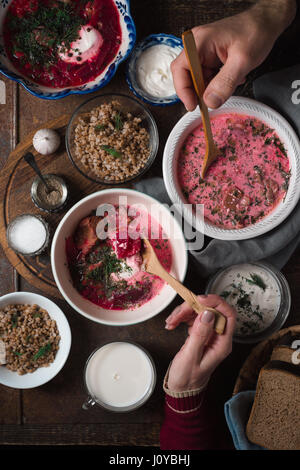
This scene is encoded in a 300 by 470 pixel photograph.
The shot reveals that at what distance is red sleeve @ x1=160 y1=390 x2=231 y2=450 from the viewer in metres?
1.92

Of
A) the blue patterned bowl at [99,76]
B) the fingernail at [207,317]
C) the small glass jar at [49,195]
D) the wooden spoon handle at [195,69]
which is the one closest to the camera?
the wooden spoon handle at [195,69]

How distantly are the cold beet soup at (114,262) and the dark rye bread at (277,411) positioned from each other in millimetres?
667

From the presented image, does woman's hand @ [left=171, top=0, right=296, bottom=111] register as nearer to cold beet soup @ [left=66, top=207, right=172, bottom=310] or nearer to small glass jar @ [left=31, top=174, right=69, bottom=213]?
cold beet soup @ [left=66, top=207, right=172, bottom=310]

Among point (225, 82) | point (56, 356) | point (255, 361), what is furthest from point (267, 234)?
point (56, 356)

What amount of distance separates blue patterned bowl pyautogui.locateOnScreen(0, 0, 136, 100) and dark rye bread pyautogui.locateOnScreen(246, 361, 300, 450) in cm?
149

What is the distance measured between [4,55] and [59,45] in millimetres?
252

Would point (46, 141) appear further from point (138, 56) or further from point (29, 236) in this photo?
point (138, 56)

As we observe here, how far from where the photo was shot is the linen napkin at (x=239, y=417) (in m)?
1.93

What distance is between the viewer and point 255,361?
6.55 feet

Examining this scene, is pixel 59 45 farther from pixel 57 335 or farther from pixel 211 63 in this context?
pixel 57 335

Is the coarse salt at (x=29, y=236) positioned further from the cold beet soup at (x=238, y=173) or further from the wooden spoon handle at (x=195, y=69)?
the wooden spoon handle at (x=195, y=69)

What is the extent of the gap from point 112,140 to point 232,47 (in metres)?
0.64

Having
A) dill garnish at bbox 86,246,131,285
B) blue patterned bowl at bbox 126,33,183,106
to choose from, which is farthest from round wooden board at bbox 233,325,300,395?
blue patterned bowl at bbox 126,33,183,106

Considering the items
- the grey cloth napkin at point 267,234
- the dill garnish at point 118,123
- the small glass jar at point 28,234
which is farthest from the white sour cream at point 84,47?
the small glass jar at point 28,234
